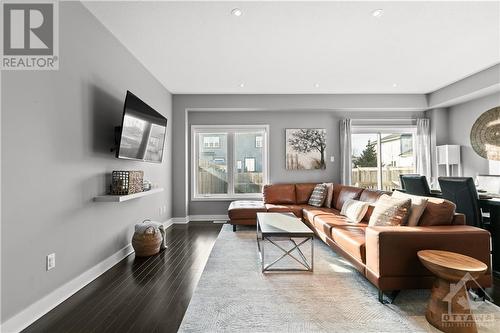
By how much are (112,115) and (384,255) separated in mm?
3360

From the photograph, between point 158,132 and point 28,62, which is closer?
point 28,62

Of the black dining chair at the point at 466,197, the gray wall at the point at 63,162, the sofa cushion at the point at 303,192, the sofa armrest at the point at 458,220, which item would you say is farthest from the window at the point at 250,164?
the sofa armrest at the point at 458,220

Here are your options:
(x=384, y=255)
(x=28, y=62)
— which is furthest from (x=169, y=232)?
(x=384, y=255)

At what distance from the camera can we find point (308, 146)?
17.7 feet

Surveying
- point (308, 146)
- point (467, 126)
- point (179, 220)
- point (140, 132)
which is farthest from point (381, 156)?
point (140, 132)

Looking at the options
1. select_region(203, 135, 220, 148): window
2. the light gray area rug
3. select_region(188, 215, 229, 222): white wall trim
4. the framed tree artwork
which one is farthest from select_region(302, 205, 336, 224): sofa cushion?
select_region(203, 135, 220, 148): window

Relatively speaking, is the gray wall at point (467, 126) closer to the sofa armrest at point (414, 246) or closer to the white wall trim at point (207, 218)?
the sofa armrest at point (414, 246)

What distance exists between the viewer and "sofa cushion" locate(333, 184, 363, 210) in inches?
159

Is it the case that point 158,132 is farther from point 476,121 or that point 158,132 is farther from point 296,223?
point 476,121

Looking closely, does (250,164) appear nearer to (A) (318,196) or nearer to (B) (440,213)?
(A) (318,196)

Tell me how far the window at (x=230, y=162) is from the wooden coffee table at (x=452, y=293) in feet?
12.9

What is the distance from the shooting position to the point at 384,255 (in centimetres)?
196

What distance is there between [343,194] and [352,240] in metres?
2.05

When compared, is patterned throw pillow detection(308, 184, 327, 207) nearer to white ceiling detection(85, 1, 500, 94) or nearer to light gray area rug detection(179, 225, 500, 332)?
light gray area rug detection(179, 225, 500, 332)
